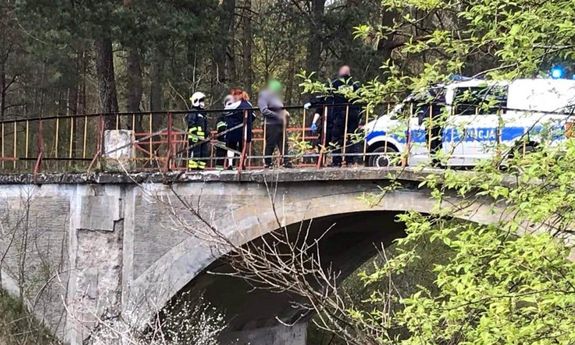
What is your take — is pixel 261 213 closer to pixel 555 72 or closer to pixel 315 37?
pixel 555 72

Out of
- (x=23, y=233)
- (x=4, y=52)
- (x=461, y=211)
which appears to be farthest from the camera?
(x=4, y=52)

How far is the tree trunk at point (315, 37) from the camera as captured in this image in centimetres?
1498

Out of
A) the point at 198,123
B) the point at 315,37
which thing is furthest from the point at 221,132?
the point at 315,37

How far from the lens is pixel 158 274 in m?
9.23

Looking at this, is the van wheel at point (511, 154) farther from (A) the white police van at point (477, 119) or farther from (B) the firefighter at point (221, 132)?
(B) the firefighter at point (221, 132)

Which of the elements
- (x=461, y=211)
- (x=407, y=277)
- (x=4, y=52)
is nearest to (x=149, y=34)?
(x=407, y=277)

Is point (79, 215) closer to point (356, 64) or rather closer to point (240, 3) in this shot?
point (356, 64)

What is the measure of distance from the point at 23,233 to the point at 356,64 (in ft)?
22.8

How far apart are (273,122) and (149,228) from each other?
80.5 inches

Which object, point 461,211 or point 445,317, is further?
point 461,211

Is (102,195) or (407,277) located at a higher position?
(102,195)

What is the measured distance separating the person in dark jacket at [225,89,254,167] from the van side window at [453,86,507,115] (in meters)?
4.45

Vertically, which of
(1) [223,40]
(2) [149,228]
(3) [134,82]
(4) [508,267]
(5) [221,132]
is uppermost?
(1) [223,40]

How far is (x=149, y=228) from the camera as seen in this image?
364 inches
